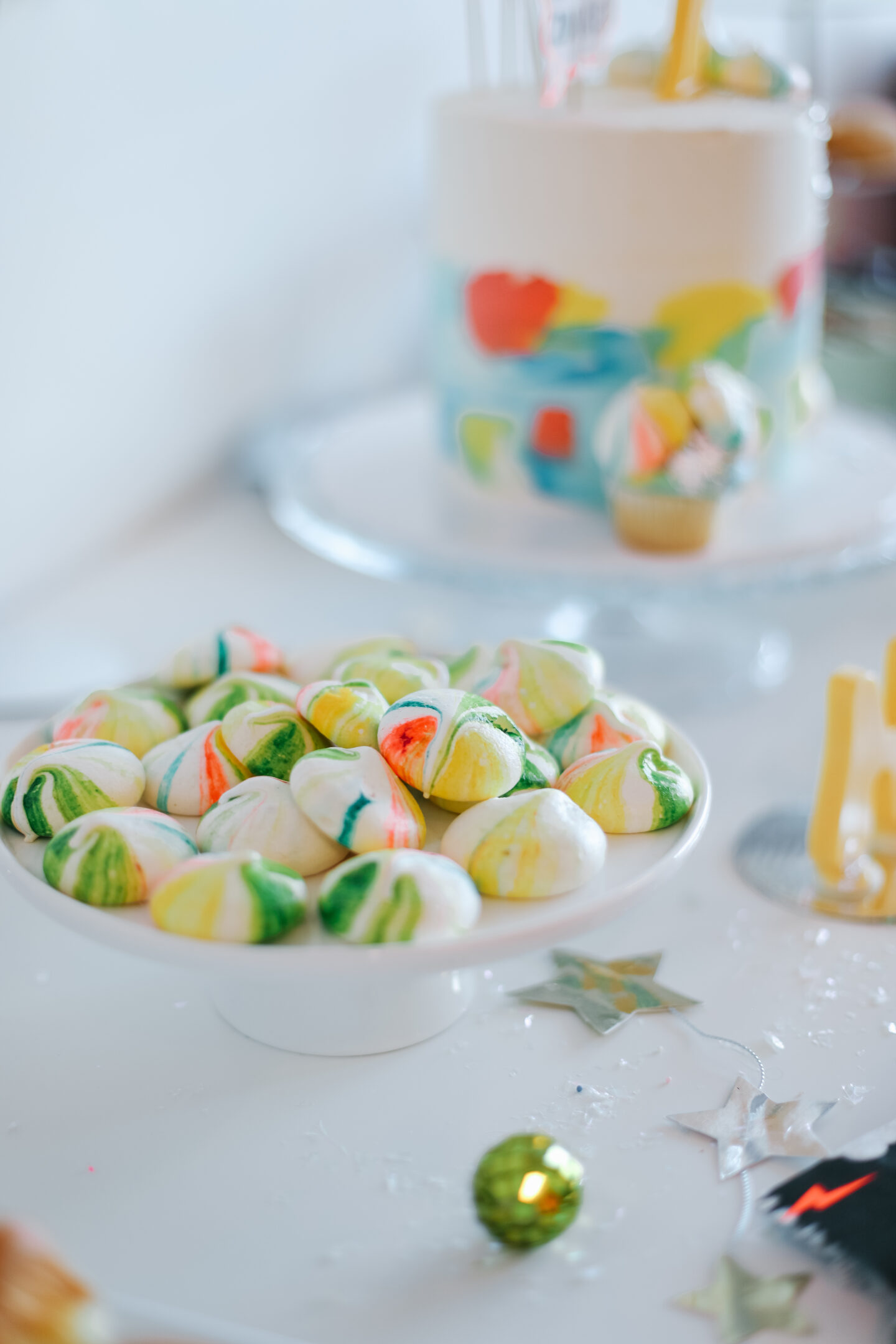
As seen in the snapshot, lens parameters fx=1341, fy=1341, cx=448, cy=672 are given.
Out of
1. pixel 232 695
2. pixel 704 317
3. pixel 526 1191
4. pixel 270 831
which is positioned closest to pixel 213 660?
pixel 232 695

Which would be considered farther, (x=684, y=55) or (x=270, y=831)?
(x=684, y=55)

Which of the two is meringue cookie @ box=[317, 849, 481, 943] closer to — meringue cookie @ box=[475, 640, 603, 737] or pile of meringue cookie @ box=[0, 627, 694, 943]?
pile of meringue cookie @ box=[0, 627, 694, 943]

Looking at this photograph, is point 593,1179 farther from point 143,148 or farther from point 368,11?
point 368,11

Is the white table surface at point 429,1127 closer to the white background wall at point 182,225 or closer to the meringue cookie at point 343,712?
the meringue cookie at point 343,712

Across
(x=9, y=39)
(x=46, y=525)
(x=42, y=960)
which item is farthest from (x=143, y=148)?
(x=42, y=960)

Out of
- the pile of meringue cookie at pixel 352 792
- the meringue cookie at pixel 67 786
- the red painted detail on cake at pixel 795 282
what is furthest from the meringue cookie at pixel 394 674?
the red painted detail on cake at pixel 795 282

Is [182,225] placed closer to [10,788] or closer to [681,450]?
[681,450]
